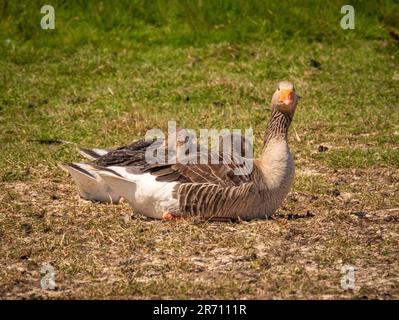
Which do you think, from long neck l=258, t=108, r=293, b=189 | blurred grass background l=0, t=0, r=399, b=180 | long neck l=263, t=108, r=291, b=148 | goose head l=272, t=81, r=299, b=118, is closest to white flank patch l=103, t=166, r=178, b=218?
long neck l=258, t=108, r=293, b=189

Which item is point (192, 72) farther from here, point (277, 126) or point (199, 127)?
point (277, 126)

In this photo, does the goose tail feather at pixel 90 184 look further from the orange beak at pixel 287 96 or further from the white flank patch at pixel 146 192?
the orange beak at pixel 287 96

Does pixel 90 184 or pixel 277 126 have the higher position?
pixel 277 126

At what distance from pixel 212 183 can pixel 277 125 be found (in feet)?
2.70

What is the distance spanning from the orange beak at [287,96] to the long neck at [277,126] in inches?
6.2

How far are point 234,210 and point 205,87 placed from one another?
5065 mm

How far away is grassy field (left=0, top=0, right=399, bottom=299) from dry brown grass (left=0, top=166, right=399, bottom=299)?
20 mm

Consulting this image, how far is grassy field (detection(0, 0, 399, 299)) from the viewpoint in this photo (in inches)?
257

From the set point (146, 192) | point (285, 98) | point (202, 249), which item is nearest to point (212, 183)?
point (146, 192)

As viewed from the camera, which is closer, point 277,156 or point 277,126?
point 277,156

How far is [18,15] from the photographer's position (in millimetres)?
14859

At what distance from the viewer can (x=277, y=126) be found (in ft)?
25.8

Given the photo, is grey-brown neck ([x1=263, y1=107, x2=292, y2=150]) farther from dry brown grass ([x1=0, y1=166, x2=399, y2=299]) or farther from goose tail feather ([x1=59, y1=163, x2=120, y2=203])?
goose tail feather ([x1=59, y1=163, x2=120, y2=203])

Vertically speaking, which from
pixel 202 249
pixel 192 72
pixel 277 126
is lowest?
pixel 202 249
